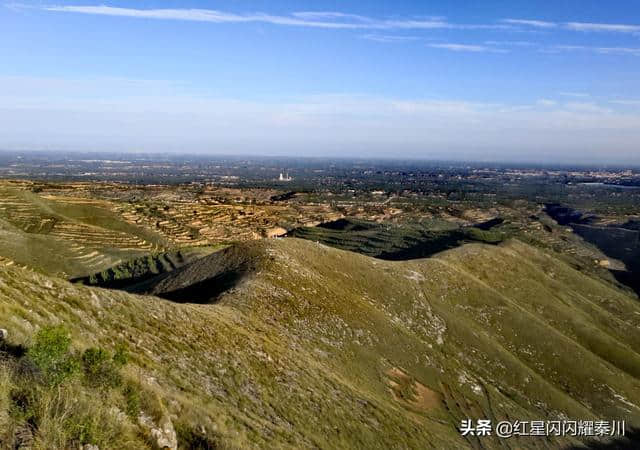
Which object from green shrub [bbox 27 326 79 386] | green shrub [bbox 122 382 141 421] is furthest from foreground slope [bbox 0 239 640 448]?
green shrub [bbox 27 326 79 386]

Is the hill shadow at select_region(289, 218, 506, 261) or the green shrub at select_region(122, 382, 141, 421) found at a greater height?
the green shrub at select_region(122, 382, 141, 421)

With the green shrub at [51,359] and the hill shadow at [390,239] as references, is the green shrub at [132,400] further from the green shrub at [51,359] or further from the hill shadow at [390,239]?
the hill shadow at [390,239]

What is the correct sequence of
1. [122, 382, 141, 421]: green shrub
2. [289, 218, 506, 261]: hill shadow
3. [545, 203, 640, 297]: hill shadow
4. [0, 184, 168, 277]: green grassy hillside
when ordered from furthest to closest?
[545, 203, 640, 297]: hill shadow, [289, 218, 506, 261]: hill shadow, [0, 184, 168, 277]: green grassy hillside, [122, 382, 141, 421]: green shrub

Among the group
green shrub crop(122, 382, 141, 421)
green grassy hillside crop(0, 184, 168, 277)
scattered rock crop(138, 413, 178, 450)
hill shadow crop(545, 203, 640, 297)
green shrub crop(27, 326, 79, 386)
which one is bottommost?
hill shadow crop(545, 203, 640, 297)

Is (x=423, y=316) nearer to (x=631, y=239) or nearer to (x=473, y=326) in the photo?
(x=473, y=326)

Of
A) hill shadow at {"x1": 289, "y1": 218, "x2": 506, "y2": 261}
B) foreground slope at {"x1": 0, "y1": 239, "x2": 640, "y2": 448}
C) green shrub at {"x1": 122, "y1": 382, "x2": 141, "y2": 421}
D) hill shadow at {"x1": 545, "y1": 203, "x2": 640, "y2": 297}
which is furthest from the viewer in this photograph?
hill shadow at {"x1": 545, "y1": 203, "x2": 640, "y2": 297}

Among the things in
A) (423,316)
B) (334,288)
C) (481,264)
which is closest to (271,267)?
(334,288)

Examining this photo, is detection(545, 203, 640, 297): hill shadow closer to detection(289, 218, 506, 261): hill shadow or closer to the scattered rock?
detection(289, 218, 506, 261): hill shadow
